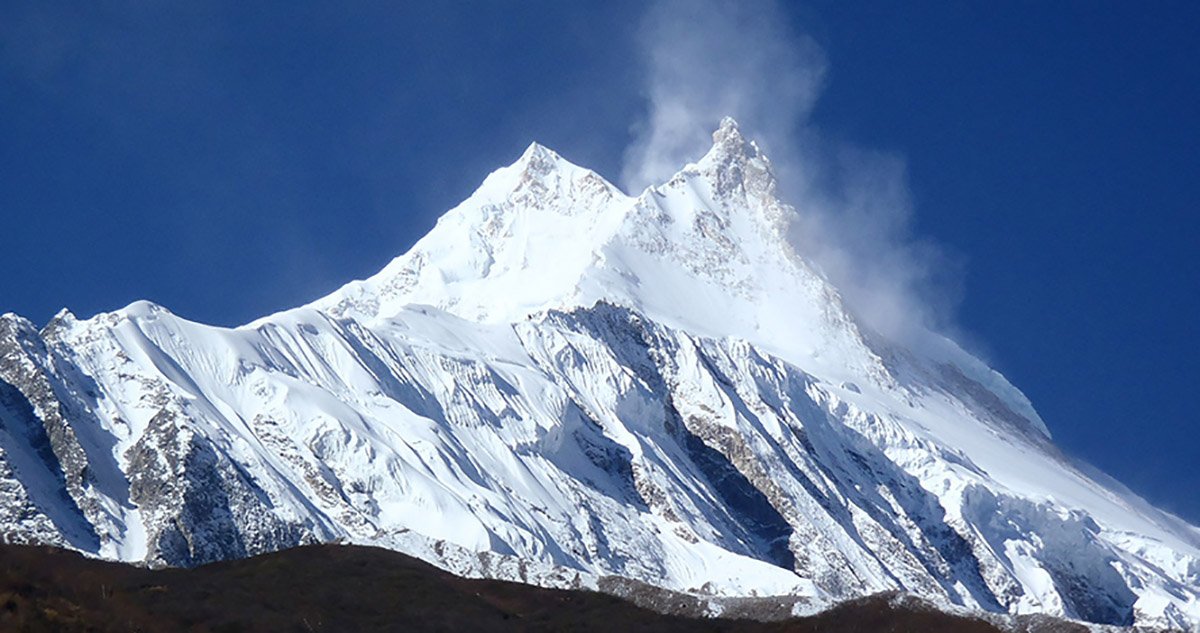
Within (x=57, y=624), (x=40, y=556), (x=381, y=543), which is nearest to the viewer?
(x=57, y=624)

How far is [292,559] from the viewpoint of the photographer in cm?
5834

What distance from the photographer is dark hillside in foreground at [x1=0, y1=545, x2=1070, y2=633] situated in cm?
4400

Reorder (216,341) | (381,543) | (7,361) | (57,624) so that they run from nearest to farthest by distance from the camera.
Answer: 1. (57,624)
2. (381,543)
3. (7,361)
4. (216,341)

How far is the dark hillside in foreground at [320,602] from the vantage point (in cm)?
4400

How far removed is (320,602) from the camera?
168ft

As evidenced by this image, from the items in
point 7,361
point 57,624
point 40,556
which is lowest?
point 57,624

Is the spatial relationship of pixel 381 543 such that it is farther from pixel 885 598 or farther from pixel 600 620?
pixel 885 598

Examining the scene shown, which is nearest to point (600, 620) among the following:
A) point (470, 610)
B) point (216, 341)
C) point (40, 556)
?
point (470, 610)

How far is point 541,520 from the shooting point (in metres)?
182

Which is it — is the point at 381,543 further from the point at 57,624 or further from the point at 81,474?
the point at 81,474

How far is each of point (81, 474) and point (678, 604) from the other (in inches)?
4225

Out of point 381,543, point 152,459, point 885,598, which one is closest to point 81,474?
point 152,459

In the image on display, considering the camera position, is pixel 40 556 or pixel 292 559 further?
pixel 292 559

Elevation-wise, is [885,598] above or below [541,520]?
below
